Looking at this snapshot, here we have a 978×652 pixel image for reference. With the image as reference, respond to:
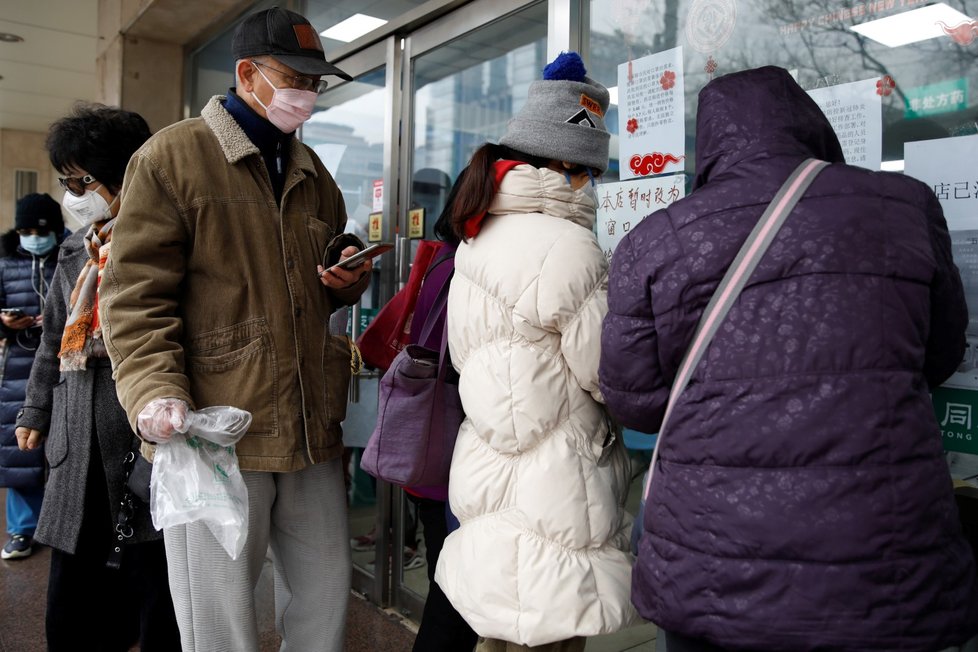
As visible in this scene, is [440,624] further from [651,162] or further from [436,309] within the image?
[651,162]

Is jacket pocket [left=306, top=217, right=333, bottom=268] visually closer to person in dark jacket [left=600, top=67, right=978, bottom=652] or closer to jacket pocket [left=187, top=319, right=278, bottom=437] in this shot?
jacket pocket [left=187, top=319, right=278, bottom=437]

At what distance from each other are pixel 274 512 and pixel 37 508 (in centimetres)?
302

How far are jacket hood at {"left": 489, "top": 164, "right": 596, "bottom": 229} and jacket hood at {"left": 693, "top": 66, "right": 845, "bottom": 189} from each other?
0.43 metres

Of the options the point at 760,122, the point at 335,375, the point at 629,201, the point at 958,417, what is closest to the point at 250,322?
the point at 335,375

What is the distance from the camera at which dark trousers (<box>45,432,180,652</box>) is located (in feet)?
8.36

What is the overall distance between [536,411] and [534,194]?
19.3 inches

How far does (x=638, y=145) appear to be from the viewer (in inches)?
93.2

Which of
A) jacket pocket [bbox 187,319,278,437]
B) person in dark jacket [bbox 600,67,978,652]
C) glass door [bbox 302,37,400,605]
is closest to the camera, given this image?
person in dark jacket [bbox 600,67,978,652]

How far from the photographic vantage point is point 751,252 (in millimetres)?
1321

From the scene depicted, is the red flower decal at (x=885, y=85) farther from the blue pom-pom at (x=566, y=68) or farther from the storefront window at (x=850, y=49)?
the blue pom-pom at (x=566, y=68)

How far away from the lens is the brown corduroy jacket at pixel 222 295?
6.11 ft

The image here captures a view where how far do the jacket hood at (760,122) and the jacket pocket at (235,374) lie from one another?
1164 mm

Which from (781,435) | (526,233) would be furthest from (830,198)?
(526,233)

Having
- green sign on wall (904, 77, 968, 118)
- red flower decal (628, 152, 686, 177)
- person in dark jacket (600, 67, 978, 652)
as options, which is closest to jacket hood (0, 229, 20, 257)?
red flower decal (628, 152, 686, 177)
